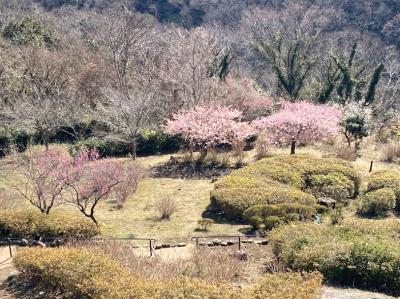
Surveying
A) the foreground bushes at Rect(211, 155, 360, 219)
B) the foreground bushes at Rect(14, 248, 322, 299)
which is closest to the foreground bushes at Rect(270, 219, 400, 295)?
the foreground bushes at Rect(14, 248, 322, 299)

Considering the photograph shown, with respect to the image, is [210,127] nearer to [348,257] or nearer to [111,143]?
[111,143]

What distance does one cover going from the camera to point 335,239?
13984 mm

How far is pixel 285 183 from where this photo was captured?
21125 mm

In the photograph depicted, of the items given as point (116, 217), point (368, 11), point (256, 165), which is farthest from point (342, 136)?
point (368, 11)

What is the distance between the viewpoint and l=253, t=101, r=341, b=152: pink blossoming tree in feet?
85.0

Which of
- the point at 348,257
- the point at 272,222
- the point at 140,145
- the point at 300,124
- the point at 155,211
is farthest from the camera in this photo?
the point at 140,145

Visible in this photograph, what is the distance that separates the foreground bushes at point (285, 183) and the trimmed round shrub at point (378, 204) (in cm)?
112

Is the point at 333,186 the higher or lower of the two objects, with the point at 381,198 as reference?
higher

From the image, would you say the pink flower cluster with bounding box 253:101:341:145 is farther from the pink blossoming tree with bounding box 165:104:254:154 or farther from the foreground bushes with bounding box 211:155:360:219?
the foreground bushes with bounding box 211:155:360:219

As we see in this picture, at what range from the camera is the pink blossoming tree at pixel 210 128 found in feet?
88.2

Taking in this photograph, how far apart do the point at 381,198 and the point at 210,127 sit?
34.3 feet

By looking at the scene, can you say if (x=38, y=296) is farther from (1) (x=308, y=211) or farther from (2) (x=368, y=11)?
(2) (x=368, y=11)

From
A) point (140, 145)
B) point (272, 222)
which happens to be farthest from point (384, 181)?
point (140, 145)

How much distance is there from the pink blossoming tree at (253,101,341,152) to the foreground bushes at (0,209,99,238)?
13340 millimetres
